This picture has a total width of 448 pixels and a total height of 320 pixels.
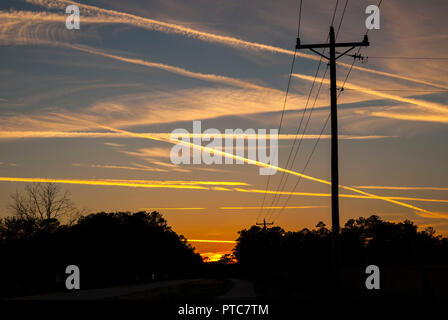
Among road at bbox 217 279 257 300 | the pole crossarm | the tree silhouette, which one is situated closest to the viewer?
the pole crossarm

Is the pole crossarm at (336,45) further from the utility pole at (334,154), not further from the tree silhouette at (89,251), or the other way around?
the tree silhouette at (89,251)

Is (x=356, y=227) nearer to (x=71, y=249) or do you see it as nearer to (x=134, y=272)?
(x=134, y=272)

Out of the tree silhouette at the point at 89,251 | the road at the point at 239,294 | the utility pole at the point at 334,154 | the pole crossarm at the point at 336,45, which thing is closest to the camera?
the utility pole at the point at 334,154

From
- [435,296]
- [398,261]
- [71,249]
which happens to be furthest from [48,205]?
[435,296]

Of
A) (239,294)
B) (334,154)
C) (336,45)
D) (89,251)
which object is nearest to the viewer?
(334,154)

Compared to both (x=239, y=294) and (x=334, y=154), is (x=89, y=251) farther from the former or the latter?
(x=334, y=154)

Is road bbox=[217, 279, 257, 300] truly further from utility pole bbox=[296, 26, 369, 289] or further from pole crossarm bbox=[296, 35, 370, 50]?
pole crossarm bbox=[296, 35, 370, 50]

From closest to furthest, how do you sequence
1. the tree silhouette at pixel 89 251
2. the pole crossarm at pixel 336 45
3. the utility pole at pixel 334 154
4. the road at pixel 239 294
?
the utility pole at pixel 334 154 < the pole crossarm at pixel 336 45 < the road at pixel 239 294 < the tree silhouette at pixel 89 251

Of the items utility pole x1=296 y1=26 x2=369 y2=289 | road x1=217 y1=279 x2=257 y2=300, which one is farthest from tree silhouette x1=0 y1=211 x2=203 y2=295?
utility pole x1=296 y1=26 x2=369 y2=289

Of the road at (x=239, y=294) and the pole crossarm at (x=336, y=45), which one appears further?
the road at (x=239, y=294)

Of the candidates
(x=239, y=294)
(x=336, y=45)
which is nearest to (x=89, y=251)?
(x=239, y=294)

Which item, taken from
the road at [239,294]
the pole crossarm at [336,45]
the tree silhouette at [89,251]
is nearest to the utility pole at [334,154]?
the pole crossarm at [336,45]
